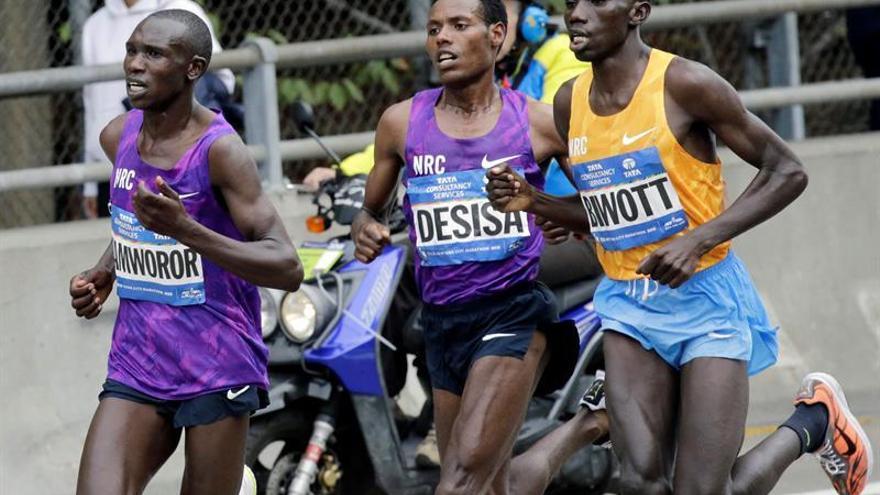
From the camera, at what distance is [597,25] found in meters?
6.61

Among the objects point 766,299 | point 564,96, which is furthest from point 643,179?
point 766,299

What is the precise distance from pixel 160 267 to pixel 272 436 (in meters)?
1.67

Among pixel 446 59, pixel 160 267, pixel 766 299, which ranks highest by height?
pixel 446 59

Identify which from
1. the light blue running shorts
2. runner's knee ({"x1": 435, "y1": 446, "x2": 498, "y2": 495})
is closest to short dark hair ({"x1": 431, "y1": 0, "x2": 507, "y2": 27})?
the light blue running shorts

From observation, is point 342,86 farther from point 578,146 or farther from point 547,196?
point 578,146

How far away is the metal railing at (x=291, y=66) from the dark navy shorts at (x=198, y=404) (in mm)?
3122

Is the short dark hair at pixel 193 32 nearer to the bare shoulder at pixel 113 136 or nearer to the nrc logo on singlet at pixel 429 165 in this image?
the bare shoulder at pixel 113 136

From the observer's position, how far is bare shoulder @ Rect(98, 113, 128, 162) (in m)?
6.61

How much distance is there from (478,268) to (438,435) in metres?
0.63

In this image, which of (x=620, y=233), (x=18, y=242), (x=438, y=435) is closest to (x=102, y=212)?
(x=18, y=242)

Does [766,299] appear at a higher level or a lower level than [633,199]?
lower

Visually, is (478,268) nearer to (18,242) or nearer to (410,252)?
(410,252)

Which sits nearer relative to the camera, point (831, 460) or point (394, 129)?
point (394, 129)

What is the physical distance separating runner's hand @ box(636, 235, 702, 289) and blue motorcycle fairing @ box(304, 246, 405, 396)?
184 centimetres
